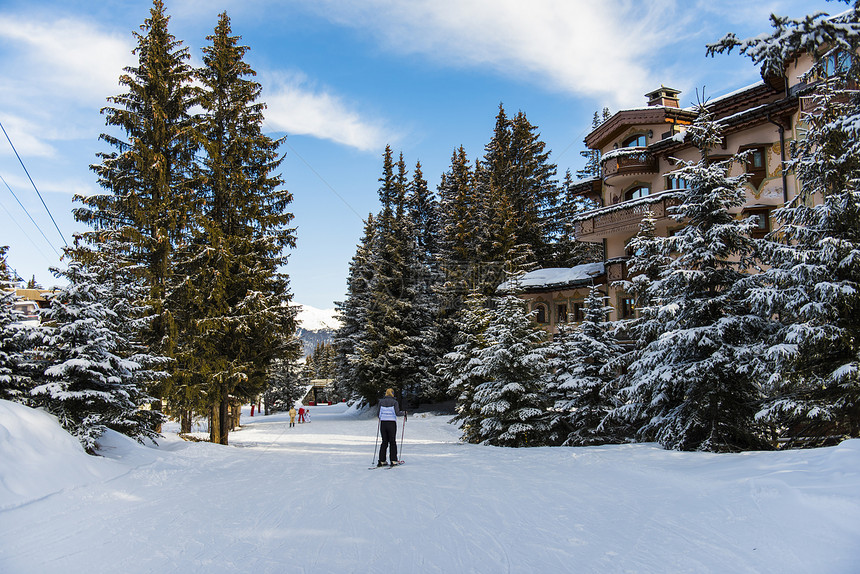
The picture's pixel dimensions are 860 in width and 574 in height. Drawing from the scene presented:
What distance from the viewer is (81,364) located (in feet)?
33.7

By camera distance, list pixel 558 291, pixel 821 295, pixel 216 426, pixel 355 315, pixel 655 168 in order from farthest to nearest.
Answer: pixel 355 315
pixel 558 291
pixel 655 168
pixel 216 426
pixel 821 295

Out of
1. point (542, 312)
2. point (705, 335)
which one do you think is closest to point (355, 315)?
point (542, 312)

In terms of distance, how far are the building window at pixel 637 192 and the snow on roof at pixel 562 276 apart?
14.5 feet

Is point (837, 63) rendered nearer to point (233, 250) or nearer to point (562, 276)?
point (233, 250)

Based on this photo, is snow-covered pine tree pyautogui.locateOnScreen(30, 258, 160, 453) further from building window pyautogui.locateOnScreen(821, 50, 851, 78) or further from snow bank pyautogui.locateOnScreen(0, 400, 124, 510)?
building window pyautogui.locateOnScreen(821, 50, 851, 78)

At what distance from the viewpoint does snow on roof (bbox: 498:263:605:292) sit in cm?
3141

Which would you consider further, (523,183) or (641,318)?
(523,183)

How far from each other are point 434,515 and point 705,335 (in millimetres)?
7837

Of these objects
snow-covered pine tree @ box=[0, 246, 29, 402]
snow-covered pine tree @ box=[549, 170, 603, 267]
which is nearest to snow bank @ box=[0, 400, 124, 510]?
snow-covered pine tree @ box=[0, 246, 29, 402]

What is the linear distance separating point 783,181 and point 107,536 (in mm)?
24818

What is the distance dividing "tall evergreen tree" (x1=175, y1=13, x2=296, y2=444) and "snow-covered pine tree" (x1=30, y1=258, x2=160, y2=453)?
5.89 m

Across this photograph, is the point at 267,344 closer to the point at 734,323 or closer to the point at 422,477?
the point at 422,477

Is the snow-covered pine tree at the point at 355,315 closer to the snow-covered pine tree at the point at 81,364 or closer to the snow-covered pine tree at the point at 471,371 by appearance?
the snow-covered pine tree at the point at 471,371

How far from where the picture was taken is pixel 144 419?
13.2 m
